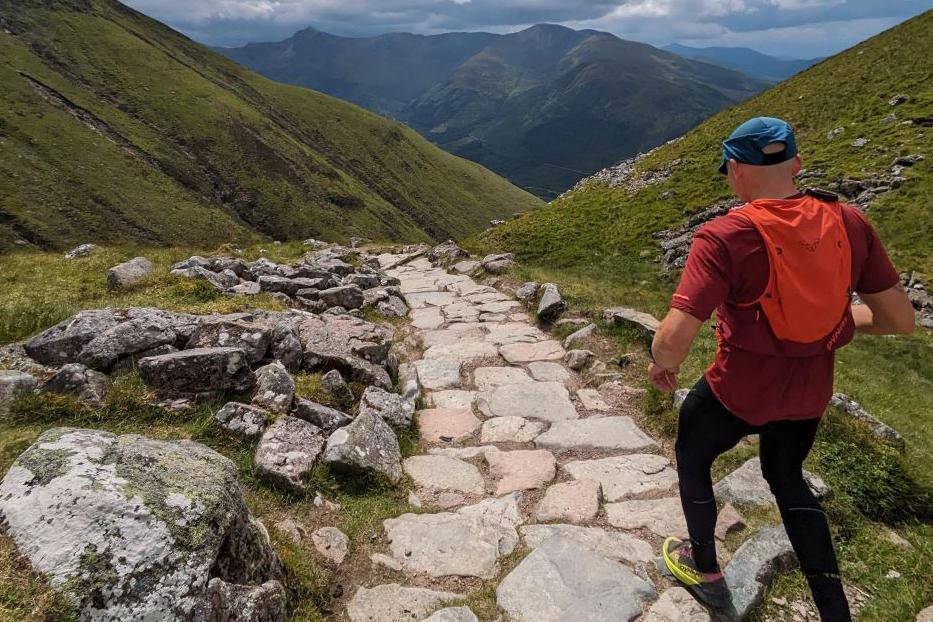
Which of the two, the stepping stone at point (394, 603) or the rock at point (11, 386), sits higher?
the rock at point (11, 386)

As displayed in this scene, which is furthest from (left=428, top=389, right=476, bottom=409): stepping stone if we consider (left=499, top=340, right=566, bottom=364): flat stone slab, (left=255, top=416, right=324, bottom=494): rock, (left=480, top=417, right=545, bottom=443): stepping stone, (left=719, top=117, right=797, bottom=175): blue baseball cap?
(left=719, top=117, right=797, bottom=175): blue baseball cap

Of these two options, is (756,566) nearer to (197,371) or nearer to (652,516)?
(652,516)

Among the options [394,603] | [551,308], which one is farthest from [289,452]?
[551,308]

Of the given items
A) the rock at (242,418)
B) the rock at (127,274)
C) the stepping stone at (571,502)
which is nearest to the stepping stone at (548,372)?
the stepping stone at (571,502)

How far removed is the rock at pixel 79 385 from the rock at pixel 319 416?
2.32 m

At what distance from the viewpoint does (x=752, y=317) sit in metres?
3.63

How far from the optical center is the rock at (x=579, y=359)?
10.3 meters

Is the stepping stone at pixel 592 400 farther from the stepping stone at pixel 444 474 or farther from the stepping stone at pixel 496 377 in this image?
the stepping stone at pixel 444 474

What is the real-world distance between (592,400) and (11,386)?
8099 millimetres

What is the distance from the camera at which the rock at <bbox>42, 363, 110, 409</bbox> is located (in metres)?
6.20

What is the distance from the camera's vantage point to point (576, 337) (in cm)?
1134

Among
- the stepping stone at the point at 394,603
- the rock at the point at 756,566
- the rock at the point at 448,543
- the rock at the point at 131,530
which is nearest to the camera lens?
the rock at the point at 131,530

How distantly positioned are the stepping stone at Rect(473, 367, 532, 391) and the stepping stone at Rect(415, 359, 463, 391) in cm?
43

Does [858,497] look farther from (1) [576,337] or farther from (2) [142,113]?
(2) [142,113]
